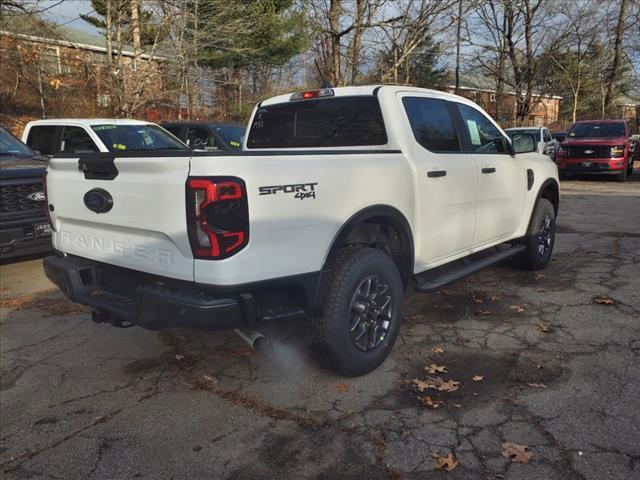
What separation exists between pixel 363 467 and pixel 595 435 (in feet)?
4.08

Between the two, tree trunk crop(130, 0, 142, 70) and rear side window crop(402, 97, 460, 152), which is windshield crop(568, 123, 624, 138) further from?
rear side window crop(402, 97, 460, 152)

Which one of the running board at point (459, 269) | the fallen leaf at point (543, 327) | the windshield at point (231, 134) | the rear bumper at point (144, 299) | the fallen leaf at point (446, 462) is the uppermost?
the windshield at point (231, 134)

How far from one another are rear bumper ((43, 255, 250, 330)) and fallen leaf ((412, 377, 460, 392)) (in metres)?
1.24

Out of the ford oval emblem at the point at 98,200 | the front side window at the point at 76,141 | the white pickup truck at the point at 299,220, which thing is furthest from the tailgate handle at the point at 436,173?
the front side window at the point at 76,141

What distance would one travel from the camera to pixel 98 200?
3105 millimetres

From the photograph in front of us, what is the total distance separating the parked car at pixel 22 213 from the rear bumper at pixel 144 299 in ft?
7.94

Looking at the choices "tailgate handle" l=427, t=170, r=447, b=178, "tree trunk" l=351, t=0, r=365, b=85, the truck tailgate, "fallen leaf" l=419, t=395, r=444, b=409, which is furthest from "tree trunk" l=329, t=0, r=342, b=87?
"fallen leaf" l=419, t=395, r=444, b=409

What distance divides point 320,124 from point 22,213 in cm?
364

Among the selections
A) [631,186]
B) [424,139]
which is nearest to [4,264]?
[424,139]

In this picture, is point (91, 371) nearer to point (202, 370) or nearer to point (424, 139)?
point (202, 370)

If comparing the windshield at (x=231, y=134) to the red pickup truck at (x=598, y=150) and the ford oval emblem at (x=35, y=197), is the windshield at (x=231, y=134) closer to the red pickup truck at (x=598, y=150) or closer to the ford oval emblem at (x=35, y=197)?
the ford oval emblem at (x=35, y=197)

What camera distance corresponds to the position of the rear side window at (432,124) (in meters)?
3.98

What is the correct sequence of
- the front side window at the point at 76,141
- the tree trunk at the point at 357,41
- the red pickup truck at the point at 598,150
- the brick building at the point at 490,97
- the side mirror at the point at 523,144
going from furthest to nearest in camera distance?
the brick building at the point at 490,97 < the tree trunk at the point at 357,41 < the red pickup truck at the point at 598,150 < the front side window at the point at 76,141 < the side mirror at the point at 523,144

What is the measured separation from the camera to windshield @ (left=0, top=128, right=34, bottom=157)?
6836mm
